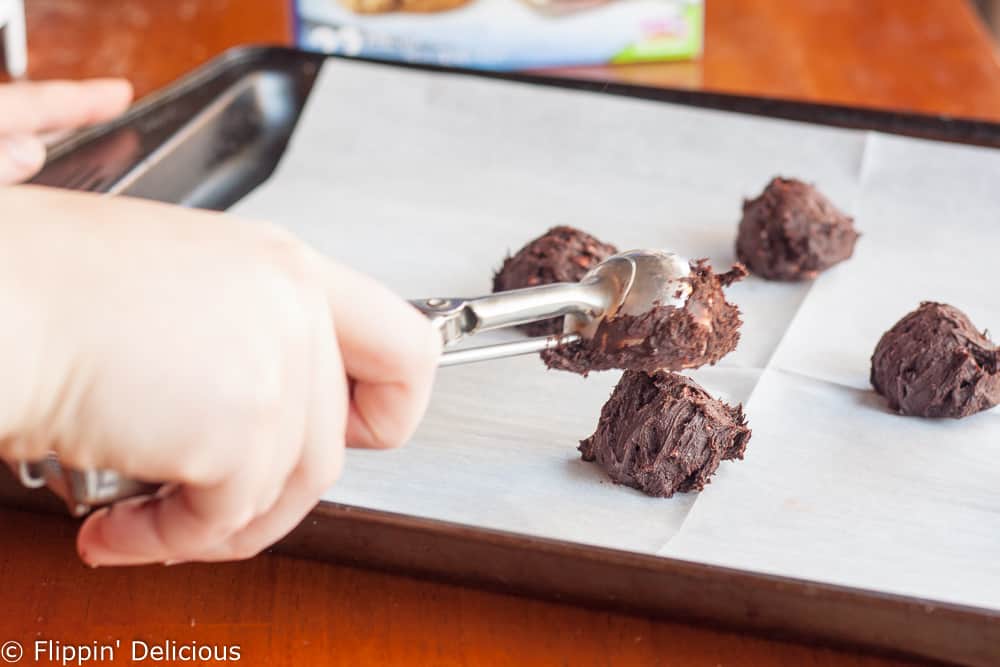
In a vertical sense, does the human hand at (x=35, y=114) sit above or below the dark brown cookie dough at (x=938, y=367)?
above

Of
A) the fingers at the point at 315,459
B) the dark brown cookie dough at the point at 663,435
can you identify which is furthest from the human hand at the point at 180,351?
the dark brown cookie dough at the point at 663,435

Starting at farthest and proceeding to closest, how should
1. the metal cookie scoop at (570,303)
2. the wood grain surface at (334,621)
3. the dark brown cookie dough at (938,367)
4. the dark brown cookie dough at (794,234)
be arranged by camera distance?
1. the dark brown cookie dough at (794,234)
2. the dark brown cookie dough at (938,367)
3. the wood grain surface at (334,621)
4. the metal cookie scoop at (570,303)

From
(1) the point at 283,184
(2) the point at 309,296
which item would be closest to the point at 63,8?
(1) the point at 283,184

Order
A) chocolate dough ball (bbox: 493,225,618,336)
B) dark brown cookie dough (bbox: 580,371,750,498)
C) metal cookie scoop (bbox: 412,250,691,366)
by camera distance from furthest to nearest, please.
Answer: chocolate dough ball (bbox: 493,225,618,336)
dark brown cookie dough (bbox: 580,371,750,498)
metal cookie scoop (bbox: 412,250,691,366)

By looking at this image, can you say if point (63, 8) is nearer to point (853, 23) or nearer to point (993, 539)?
point (853, 23)

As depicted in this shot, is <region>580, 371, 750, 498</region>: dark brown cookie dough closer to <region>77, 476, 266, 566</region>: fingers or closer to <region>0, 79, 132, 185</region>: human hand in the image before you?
<region>77, 476, 266, 566</region>: fingers

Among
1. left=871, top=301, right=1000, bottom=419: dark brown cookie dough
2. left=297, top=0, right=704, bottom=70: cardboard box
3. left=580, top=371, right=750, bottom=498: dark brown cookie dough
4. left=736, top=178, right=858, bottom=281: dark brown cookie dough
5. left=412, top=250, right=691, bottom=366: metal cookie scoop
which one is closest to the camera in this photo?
left=412, top=250, right=691, bottom=366: metal cookie scoop

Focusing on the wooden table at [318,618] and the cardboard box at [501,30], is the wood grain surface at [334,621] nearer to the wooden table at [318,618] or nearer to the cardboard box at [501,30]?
the wooden table at [318,618]

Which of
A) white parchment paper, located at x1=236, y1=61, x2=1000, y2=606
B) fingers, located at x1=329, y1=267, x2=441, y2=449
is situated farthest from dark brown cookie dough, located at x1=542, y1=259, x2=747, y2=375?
fingers, located at x1=329, y1=267, x2=441, y2=449
